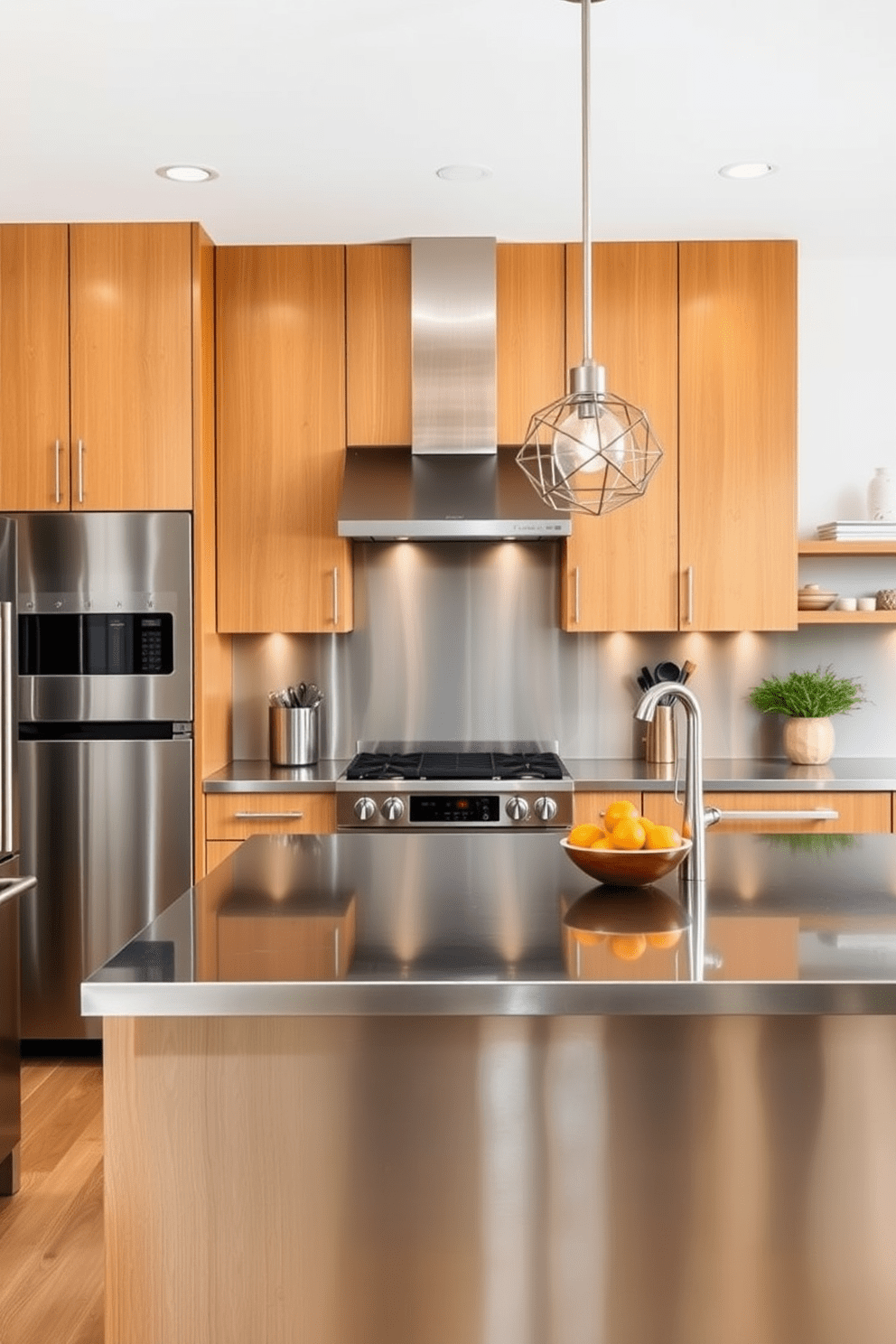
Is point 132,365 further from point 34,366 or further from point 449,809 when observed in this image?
point 449,809

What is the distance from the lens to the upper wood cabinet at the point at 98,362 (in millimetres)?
4242

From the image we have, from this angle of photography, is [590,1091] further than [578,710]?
No

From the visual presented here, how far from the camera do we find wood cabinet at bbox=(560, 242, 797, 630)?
445 cm

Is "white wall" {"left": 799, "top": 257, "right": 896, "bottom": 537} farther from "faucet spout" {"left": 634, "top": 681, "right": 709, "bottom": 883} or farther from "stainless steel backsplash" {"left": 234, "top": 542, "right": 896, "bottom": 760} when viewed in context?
"faucet spout" {"left": 634, "top": 681, "right": 709, "bottom": 883}

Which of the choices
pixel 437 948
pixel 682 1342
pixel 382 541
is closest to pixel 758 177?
pixel 382 541

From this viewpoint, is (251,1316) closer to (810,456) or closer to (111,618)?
(111,618)

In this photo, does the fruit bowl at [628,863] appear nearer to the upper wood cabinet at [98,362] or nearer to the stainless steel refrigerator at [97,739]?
the stainless steel refrigerator at [97,739]

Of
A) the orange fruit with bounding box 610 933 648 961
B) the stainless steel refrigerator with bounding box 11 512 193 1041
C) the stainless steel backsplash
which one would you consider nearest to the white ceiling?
the stainless steel refrigerator with bounding box 11 512 193 1041

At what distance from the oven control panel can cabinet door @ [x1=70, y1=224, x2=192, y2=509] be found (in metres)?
1.13

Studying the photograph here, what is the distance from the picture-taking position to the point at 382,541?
15.6 feet

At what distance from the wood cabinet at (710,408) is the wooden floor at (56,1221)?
7.75 ft

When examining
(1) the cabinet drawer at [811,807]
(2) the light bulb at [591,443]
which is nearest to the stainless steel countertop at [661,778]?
(1) the cabinet drawer at [811,807]

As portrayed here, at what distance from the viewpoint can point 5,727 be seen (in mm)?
3260

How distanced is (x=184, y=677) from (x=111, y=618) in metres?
0.31
